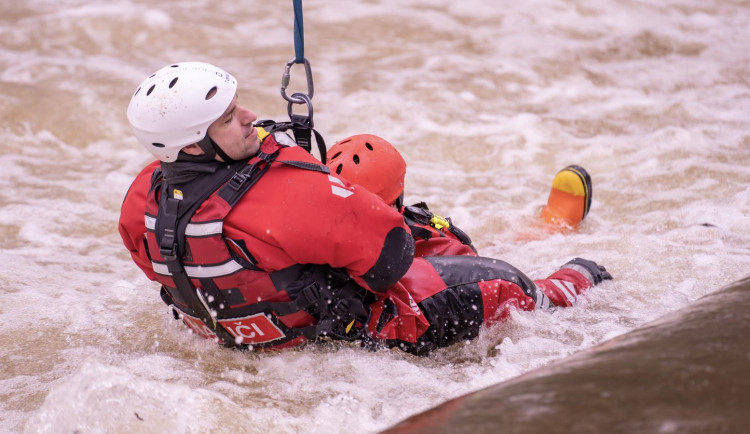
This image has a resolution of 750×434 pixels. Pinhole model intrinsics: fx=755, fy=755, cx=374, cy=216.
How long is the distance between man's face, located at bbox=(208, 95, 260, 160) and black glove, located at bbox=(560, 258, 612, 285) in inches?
74.7

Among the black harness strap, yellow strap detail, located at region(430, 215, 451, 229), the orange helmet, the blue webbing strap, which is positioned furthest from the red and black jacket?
yellow strap detail, located at region(430, 215, 451, 229)

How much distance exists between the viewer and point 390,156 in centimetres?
340

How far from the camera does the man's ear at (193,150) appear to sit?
8.47 ft

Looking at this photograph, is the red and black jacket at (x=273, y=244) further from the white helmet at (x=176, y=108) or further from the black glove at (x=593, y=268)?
the black glove at (x=593, y=268)

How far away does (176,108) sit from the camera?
250 cm

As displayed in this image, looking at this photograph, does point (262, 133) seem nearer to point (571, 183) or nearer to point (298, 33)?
point (298, 33)

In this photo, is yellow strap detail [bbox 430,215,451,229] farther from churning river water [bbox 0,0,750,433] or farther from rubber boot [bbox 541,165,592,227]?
rubber boot [bbox 541,165,592,227]

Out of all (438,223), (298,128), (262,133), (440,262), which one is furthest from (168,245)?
(438,223)

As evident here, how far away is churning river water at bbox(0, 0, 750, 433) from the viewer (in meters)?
2.80

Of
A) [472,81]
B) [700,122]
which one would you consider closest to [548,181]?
[700,122]

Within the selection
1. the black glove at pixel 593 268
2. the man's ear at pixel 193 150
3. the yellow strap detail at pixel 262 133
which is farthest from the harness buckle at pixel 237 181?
the black glove at pixel 593 268

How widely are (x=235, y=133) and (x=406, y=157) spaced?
353 centimetres

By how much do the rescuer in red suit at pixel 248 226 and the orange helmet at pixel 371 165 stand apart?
23.3 inches

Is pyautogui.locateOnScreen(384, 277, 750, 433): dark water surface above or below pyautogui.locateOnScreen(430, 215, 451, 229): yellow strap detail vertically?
above
